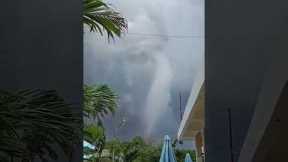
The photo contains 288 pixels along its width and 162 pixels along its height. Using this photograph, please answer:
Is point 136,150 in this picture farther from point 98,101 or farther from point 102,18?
point 102,18

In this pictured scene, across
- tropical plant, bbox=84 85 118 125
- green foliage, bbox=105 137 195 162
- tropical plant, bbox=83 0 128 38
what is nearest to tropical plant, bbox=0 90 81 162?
tropical plant, bbox=83 0 128 38

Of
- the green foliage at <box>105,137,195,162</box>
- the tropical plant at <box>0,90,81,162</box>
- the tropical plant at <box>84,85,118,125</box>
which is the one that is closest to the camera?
the tropical plant at <box>0,90,81,162</box>

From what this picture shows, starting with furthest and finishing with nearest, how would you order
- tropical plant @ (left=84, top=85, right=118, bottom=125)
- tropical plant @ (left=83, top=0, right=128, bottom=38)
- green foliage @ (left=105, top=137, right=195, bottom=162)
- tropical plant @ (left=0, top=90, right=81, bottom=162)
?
green foliage @ (left=105, top=137, right=195, bottom=162), tropical plant @ (left=84, top=85, right=118, bottom=125), tropical plant @ (left=83, top=0, right=128, bottom=38), tropical plant @ (left=0, top=90, right=81, bottom=162)

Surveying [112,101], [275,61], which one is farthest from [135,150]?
[275,61]

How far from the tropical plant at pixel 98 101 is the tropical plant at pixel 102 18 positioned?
34.3 inches

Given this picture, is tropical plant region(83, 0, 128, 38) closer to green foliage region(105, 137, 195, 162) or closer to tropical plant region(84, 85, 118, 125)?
tropical plant region(84, 85, 118, 125)

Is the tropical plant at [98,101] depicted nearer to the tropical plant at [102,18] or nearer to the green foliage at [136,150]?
the tropical plant at [102,18]

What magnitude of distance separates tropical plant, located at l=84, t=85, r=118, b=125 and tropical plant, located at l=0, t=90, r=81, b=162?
3.17m

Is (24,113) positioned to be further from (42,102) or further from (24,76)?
(24,76)

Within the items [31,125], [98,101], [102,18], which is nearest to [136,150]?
[98,101]

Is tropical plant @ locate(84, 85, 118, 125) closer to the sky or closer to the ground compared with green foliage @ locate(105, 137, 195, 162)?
closer to the sky

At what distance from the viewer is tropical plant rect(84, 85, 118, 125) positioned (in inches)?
314

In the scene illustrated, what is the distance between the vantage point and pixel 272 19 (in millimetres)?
7418

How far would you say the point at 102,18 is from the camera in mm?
7609
